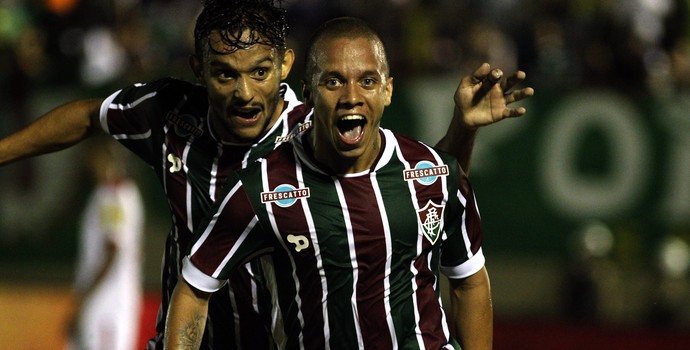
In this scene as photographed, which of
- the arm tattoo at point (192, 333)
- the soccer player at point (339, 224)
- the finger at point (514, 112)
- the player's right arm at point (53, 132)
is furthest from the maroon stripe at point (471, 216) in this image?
the player's right arm at point (53, 132)

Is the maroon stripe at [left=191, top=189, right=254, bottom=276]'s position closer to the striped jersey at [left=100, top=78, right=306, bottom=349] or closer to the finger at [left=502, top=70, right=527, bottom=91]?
the striped jersey at [left=100, top=78, right=306, bottom=349]

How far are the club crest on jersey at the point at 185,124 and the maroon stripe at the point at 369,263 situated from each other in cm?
90

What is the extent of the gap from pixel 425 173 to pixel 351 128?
0.37 m

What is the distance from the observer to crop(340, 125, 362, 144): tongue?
4309 mm

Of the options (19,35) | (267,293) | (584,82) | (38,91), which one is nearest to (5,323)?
(38,91)

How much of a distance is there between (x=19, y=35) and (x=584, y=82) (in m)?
6.07

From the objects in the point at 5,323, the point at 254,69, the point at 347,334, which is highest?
the point at 254,69

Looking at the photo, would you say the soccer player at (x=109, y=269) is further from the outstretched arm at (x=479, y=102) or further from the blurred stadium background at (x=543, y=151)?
the outstretched arm at (x=479, y=102)

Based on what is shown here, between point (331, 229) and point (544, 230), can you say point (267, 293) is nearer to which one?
point (331, 229)

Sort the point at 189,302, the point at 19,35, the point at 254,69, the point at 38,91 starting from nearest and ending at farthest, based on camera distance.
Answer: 1. the point at 189,302
2. the point at 254,69
3. the point at 38,91
4. the point at 19,35

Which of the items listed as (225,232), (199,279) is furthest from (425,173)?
(199,279)

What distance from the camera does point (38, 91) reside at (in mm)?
12273

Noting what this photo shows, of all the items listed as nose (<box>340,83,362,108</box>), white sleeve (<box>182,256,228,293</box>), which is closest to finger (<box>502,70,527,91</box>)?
nose (<box>340,83,362,108</box>)

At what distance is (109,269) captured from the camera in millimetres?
9773
